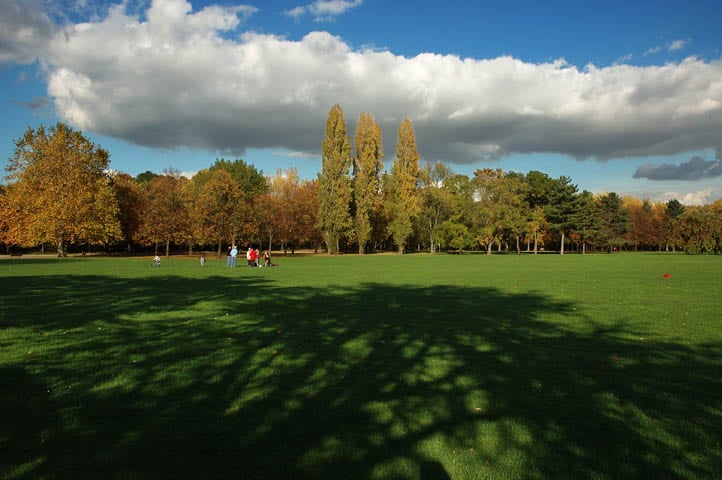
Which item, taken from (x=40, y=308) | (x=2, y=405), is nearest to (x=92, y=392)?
(x=2, y=405)

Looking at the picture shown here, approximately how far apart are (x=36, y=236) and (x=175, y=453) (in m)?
55.3

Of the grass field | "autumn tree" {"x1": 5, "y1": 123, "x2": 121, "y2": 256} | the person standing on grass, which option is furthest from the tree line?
the grass field

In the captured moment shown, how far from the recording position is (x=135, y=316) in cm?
1217

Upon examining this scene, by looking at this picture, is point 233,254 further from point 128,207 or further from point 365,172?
point 365,172

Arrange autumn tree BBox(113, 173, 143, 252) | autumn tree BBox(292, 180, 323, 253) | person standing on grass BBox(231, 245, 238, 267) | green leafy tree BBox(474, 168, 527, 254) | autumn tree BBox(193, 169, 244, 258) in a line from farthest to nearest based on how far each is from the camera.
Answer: green leafy tree BBox(474, 168, 527, 254) < autumn tree BBox(292, 180, 323, 253) < autumn tree BBox(113, 173, 143, 252) < autumn tree BBox(193, 169, 244, 258) < person standing on grass BBox(231, 245, 238, 267)

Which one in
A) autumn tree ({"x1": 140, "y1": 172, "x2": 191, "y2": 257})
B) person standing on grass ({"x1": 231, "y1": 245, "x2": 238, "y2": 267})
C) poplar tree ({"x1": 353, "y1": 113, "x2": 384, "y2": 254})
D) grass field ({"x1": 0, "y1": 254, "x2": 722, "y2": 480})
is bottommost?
grass field ({"x1": 0, "y1": 254, "x2": 722, "y2": 480})

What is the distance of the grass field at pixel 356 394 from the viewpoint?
14.7ft

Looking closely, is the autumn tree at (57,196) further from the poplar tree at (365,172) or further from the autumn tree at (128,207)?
the poplar tree at (365,172)

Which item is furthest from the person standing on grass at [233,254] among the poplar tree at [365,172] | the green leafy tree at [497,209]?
the green leafy tree at [497,209]

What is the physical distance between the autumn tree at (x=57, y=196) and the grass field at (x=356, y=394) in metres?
42.4

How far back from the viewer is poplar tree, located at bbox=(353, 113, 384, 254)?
72.8 meters

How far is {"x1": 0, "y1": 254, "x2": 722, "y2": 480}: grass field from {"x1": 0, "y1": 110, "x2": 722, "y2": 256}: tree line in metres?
44.0

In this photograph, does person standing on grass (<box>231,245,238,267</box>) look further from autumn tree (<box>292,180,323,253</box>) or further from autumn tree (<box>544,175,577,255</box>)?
autumn tree (<box>544,175,577,255</box>)

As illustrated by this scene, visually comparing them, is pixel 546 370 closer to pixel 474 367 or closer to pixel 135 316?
pixel 474 367
